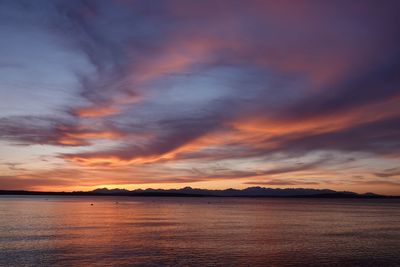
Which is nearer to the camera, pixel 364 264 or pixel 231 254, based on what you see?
pixel 364 264

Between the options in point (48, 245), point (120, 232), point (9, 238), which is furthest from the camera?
point (120, 232)

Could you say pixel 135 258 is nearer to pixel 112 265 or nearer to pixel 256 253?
pixel 112 265

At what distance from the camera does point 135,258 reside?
51125 millimetres

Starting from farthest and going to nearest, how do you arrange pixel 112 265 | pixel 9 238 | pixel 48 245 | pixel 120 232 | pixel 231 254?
pixel 120 232
pixel 9 238
pixel 48 245
pixel 231 254
pixel 112 265

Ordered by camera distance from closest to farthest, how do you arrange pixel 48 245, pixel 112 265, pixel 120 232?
pixel 112 265, pixel 48 245, pixel 120 232

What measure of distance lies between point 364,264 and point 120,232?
48756mm

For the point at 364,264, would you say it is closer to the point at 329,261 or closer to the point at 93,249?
the point at 329,261

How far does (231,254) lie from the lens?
179 feet

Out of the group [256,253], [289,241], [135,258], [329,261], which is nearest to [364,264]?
[329,261]

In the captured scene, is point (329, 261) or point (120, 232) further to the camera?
point (120, 232)

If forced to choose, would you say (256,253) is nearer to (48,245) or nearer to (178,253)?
(178,253)

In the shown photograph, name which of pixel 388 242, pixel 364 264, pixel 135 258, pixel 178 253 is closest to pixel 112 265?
pixel 135 258

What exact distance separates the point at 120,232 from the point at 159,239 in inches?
581

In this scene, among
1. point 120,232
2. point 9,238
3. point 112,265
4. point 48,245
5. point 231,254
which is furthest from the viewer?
point 120,232
